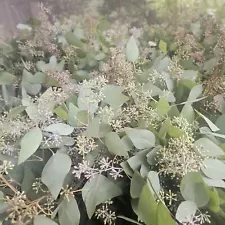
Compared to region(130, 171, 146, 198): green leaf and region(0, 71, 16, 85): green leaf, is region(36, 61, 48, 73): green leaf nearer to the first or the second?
region(0, 71, 16, 85): green leaf

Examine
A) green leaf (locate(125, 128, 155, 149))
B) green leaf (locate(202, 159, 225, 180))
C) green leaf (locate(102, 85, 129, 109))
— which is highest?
green leaf (locate(102, 85, 129, 109))

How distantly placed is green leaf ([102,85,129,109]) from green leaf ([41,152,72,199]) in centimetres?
12

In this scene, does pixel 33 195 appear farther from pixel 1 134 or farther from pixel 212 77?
pixel 212 77

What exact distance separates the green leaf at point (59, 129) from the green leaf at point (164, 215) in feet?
0.44

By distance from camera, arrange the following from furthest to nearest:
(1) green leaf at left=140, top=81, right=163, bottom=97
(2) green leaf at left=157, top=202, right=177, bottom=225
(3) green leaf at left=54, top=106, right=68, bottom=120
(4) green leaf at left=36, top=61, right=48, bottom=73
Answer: (4) green leaf at left=36, top=61, right=48, bottom=73
(1) green leaf at left=140, top=81, right=163, bottom=97
(3) green leaf at left=54, top=106, right=68, bottom=120
(2) green leaf at left=157, top=202, right=177, bottom=225

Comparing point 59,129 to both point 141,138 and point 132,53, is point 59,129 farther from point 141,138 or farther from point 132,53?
point 132,53

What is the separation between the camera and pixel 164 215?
1.40 ft

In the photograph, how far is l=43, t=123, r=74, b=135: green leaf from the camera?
50 centimetres

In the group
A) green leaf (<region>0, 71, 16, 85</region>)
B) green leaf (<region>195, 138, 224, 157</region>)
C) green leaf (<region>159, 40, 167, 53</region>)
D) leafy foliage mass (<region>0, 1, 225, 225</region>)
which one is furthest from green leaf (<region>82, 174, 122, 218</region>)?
green leaf (<region>159, 40, 167, 53</region>)

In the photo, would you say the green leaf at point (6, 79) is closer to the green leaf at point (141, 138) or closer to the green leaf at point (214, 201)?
the green leaf at point (141, 138)

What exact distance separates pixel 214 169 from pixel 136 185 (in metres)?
0.09

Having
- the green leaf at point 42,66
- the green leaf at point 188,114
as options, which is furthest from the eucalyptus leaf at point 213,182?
the green leaf at point 42,66

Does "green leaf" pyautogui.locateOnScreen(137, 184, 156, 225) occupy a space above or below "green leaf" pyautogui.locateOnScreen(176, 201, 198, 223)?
above

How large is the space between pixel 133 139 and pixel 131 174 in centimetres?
4
